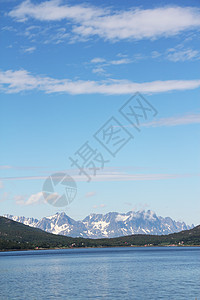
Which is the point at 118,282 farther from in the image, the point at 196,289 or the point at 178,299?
the point at 178,299

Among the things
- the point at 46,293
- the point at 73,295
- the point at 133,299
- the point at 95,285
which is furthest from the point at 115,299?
the point at 95,285

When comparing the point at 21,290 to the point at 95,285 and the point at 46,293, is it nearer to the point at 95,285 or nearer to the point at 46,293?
the point at 46,293

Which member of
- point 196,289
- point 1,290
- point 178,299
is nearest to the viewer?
point 178,299

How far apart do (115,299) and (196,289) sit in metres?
26.3

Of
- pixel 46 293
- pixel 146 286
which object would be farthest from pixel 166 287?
pixel 46 293

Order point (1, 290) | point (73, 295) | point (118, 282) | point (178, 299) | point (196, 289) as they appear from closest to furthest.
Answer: point (178, 299) → point (73, 295) → point (196, 289) → point (1, 290) → point (118, 282)

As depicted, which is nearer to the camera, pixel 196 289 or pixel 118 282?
pixel 196 289

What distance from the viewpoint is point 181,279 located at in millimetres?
134125

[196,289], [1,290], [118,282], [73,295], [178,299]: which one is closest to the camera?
[178,299]

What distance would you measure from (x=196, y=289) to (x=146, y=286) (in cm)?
1555

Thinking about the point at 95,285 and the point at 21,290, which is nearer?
the point at 21,290

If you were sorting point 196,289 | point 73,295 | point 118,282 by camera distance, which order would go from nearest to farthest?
point 73,295 < point 196,289 < point 118,282

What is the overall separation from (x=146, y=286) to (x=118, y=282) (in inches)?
584

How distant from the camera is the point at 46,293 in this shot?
106750 mm
